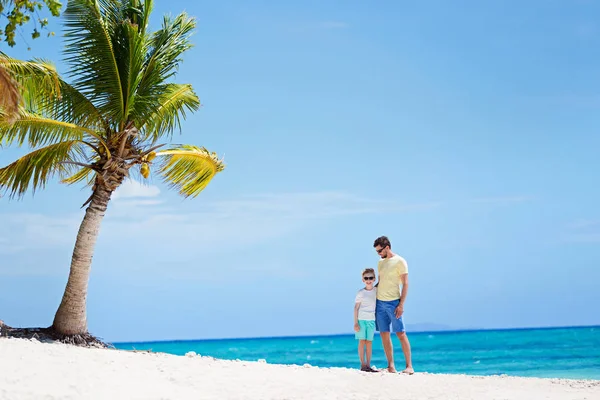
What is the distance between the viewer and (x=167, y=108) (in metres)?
13.6

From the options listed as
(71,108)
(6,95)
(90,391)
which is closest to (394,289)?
(90,391)

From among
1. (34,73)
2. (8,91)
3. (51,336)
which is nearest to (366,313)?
(51,336)

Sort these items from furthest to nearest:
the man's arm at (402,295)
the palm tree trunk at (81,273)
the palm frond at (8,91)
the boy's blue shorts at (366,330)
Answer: the palm tree trunk at (81,273) → the boy's blue shorts at (366,330) → the man's arm at (402,295) → the palm frond at (8,91)

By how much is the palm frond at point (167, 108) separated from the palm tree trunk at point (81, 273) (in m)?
1.55

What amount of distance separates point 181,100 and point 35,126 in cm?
300

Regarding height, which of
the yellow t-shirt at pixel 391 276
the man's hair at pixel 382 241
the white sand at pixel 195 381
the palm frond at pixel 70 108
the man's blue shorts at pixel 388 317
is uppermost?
the palm frond at pixel 70 108

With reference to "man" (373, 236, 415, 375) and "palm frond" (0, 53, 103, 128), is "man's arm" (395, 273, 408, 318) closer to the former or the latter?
"man" (373, 236, 415, 375)

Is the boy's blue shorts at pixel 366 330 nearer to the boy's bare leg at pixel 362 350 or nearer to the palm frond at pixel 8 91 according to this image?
the boy's bare leg at pixel 362 350

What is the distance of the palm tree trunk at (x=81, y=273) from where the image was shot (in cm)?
1216

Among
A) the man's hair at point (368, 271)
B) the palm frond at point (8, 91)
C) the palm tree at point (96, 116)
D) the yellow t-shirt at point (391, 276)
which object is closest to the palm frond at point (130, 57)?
the palm tree at point (96, 116)

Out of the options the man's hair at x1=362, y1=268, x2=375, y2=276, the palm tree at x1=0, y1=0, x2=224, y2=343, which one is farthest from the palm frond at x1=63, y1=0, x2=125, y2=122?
the man's hair at x1=362, y1=268, x2=375, y2=276

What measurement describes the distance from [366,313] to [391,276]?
696 millimetres

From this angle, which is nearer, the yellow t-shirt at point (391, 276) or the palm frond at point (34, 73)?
the yellow t-shirt at point (391, 276)

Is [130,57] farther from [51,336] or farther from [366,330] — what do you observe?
[366,330]
